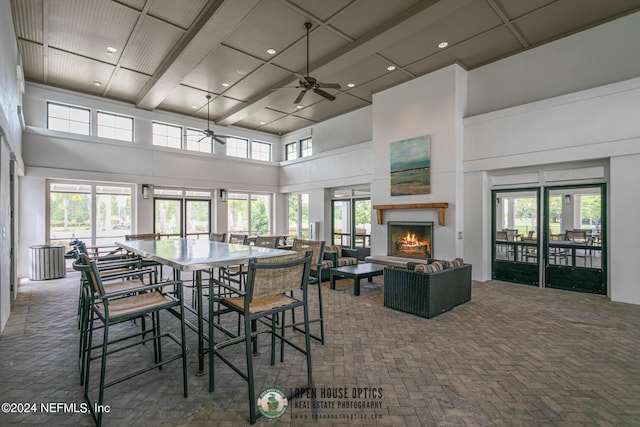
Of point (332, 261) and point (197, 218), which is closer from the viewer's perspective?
point (332, 261)

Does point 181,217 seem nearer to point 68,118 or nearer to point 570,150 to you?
point 68,118

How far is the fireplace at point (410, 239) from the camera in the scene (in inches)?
273

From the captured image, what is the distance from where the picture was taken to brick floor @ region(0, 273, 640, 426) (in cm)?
212

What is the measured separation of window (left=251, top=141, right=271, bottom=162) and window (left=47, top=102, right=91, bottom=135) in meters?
4.93

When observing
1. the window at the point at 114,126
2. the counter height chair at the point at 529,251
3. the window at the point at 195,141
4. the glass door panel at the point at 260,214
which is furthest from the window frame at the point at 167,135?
the counter height chair at the point at 529,251

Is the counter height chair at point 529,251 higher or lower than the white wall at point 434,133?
lower

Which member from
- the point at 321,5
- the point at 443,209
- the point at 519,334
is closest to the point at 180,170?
the point at 321,5

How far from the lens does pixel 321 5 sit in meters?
4.62

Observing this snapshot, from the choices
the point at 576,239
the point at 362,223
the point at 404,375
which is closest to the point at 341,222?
the point at 362,223

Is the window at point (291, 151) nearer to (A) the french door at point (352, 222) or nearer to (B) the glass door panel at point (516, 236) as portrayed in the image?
(A) the french door at point (352, 222)

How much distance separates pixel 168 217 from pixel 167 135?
251 centimetres

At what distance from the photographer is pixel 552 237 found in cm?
585

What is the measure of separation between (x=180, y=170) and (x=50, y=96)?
3358mm

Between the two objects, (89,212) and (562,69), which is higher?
(562,69)
